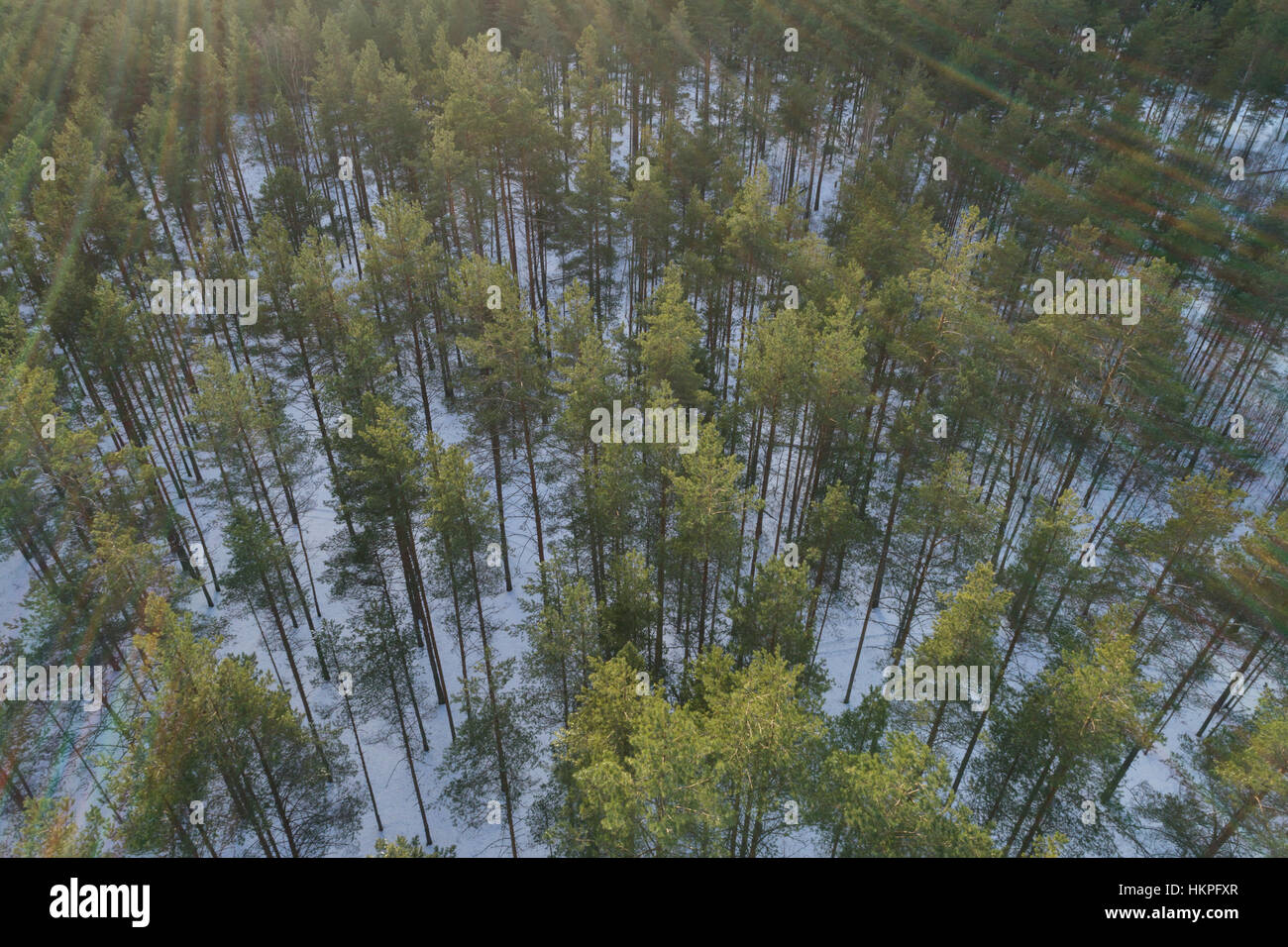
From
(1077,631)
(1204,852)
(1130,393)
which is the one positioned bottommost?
(1204,852)

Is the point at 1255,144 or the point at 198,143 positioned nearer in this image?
the point at 198,143

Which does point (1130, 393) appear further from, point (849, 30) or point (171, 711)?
point (849, 30)

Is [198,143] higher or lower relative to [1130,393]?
higher

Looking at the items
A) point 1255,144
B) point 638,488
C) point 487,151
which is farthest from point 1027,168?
point 638,488

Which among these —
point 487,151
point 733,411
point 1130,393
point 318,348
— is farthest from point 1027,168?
point 318,348

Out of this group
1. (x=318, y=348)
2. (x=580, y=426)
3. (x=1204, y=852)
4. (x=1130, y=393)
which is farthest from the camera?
(x=318, y=348)

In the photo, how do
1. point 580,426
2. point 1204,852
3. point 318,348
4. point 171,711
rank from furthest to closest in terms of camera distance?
1. point 318,348
2. point 580,426
3. point 1204,852
4. point 171,711
